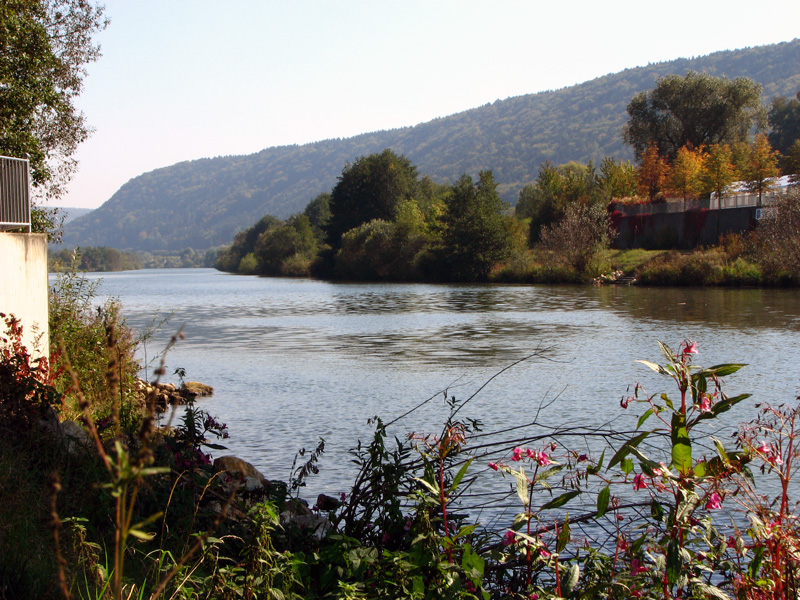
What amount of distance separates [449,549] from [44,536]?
3.08 metres

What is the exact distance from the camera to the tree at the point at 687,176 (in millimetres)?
63406

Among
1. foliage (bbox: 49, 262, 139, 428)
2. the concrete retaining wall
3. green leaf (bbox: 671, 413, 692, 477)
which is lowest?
foliage (bbox: 49, 262, 139, 428)

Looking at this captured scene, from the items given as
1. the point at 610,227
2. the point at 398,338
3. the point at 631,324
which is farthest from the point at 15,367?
the point at 610,227

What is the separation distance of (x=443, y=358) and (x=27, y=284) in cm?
1254

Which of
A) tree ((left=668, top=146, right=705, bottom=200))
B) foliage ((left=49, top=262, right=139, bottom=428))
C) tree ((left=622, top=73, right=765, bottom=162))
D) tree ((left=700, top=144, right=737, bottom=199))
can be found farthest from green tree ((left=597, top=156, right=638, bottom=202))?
foliage ((left=49, top=262, right=139, bottom=428))

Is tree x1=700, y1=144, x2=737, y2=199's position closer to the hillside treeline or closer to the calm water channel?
the hillside treeline

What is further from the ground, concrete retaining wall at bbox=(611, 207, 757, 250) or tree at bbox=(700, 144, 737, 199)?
tree at bbox=(700, 144, 737, 199)

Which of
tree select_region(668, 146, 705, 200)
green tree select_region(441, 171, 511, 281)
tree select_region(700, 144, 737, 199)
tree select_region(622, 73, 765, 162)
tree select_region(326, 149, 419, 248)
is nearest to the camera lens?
tree select_region(700, 144, 737, 199)

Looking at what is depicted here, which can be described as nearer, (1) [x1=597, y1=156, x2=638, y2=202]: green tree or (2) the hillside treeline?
(2) the hillside treeline

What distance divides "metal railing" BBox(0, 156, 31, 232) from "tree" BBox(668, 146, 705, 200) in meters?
59.4

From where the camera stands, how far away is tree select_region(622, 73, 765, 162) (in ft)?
240

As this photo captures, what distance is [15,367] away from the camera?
25.4 feet

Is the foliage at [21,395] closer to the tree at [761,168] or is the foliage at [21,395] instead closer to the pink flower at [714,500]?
the pink flower at [714,500]

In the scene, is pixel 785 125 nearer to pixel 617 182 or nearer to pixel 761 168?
pixel 617 182
